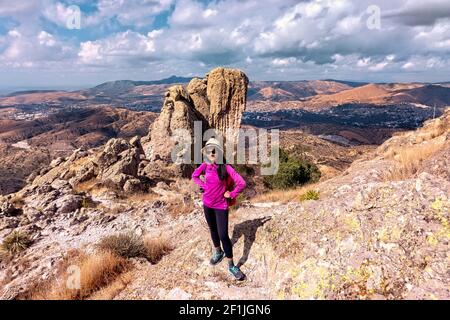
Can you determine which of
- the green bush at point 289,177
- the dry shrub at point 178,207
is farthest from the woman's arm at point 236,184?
the green bush at point 289,177

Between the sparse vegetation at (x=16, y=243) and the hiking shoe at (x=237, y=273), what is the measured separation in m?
8.83

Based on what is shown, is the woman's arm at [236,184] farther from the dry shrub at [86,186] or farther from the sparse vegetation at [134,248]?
the dry shrub at [86,186]

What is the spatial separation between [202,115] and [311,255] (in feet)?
109

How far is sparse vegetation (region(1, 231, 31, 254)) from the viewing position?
1097 centimetres

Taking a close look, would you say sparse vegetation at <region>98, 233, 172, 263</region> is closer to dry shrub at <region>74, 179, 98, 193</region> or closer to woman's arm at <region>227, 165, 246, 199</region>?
woman's arm at <region>227, 165, 246, 199</region>

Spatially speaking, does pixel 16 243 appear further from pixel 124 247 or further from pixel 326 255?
pixel 326 255

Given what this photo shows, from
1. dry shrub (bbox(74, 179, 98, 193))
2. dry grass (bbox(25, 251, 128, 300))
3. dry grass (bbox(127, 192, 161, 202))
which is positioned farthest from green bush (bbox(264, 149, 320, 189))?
dry grass (bbox(25, 251, 128, 300))

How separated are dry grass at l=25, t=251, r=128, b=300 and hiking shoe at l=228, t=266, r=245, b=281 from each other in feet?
8.58

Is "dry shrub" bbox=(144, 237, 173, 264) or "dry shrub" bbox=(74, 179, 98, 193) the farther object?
"dry shrub" bbox=(74, 179, 98, 193)

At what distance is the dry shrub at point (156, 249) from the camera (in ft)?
25.3

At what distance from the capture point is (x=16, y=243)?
11148 millimetres

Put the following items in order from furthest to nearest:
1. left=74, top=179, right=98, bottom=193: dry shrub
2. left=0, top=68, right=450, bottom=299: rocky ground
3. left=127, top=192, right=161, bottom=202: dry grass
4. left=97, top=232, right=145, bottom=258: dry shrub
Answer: left=74, top=179, right=98, bottom=193: dry shrub
left=127, top=192, right=161, bottom=202: dry grass
left=97, top=232, right=145, bottom=258: dry shrub
left=0, top=68, right=450, bottom=299: rocky ground

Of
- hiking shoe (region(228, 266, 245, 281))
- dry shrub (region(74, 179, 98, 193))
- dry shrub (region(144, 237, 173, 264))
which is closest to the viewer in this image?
hiking shoe (region(228, 266, 245, 281))

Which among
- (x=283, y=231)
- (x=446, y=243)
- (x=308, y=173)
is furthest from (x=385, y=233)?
(x=308, y=173)
